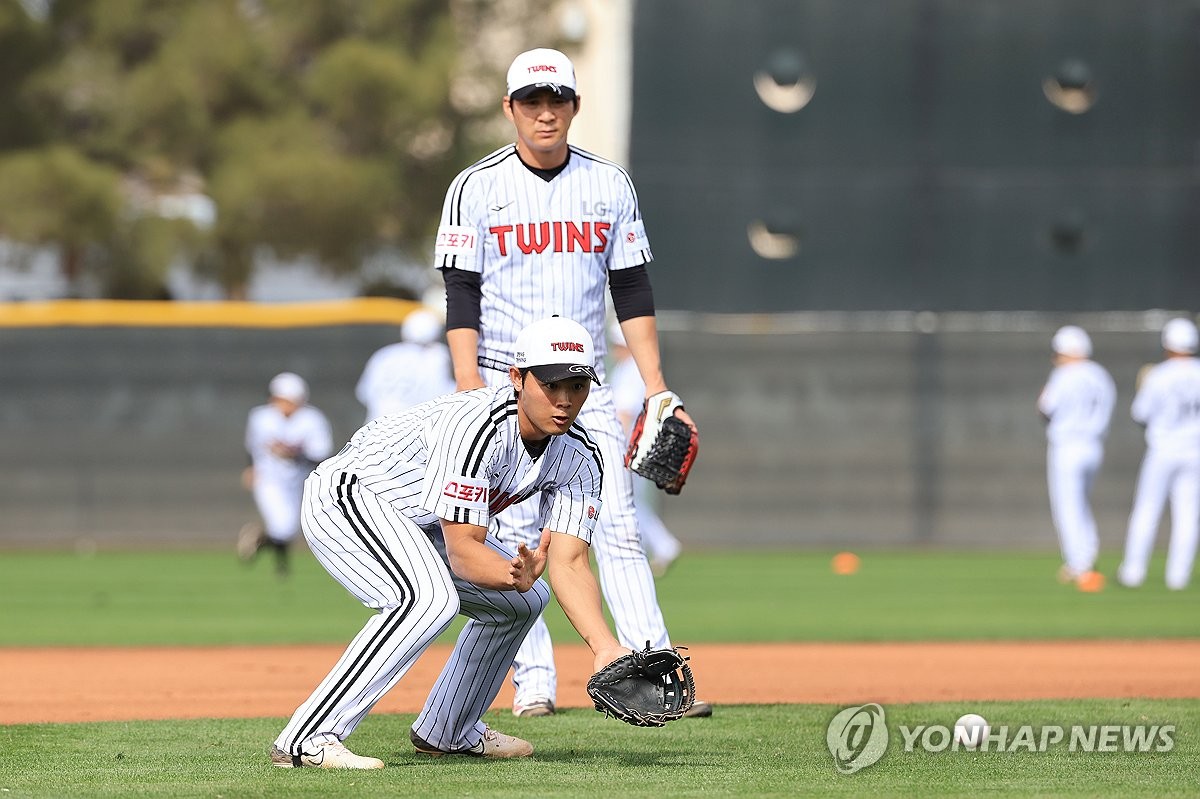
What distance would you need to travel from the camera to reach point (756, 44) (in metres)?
20.0

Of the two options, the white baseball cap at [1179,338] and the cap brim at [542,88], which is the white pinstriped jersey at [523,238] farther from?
the white baseball cap at [1179,338]

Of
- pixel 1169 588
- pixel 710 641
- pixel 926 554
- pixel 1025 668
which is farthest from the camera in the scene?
pixel 926 554

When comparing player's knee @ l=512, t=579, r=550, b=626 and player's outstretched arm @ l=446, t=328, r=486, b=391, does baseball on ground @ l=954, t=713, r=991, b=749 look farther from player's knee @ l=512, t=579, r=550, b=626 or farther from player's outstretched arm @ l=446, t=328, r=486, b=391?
player's outstretched arm @ l=446, t=328, r=486, b=391

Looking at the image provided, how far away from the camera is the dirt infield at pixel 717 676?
26.2 feet

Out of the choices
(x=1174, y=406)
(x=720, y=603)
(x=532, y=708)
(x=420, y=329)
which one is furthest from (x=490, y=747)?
(x=1174, y=406)

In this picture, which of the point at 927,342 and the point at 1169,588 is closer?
the point at 1169,588

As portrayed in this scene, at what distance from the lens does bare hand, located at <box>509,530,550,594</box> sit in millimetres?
5312

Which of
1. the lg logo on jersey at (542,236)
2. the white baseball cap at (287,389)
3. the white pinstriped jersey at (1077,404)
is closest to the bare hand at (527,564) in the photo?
the lg logo on jersey at (542,236)

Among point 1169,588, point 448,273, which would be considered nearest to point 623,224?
point 448,273

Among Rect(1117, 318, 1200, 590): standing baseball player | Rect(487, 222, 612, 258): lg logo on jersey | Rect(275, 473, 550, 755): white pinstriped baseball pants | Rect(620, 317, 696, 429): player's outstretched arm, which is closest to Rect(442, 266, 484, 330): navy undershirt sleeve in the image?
Rect(487, 222, 612, 258): lg logo on jersey

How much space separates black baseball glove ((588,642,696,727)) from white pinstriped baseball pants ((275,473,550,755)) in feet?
1.72

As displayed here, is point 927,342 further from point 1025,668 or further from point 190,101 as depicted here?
point 190,101

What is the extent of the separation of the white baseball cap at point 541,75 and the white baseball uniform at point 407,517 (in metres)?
1.41

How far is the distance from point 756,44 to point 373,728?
1422 centimetres
